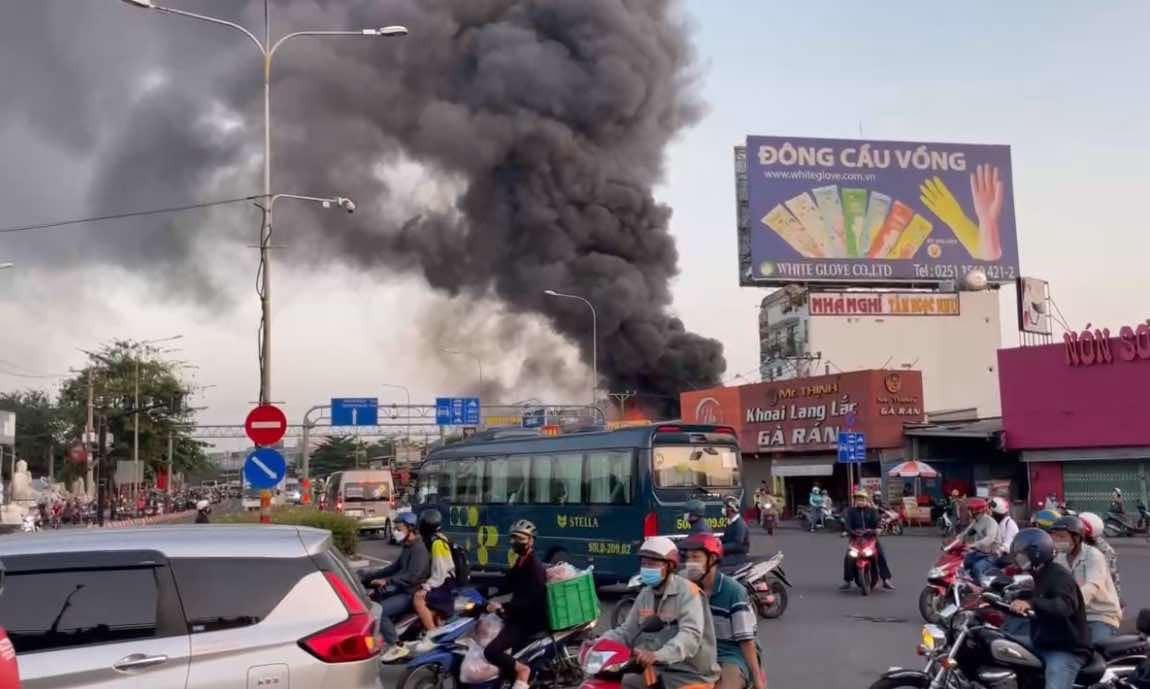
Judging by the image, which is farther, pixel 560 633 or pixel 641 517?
pixel 641 517

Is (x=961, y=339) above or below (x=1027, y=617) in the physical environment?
above

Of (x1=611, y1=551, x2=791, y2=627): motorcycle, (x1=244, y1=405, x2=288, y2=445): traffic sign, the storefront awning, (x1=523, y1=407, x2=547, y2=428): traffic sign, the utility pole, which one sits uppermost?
the utility pole

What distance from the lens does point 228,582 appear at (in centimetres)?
484

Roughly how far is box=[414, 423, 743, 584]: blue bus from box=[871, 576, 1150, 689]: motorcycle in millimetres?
8756

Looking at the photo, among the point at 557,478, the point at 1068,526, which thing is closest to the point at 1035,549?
the point at 1068,526

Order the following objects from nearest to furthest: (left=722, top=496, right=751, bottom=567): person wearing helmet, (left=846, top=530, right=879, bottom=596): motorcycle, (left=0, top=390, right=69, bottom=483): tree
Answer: (left=722, top=496, right=751, bottom=567): person wearing helmet < (left=846, top=530, right=879, bottom=596): motorcycle < (left=0, top=390, right=69, bottom=483): tree

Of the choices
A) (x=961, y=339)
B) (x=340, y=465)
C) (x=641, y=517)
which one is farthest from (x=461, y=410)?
(x=340, y=465)

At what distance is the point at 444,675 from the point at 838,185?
4312 centimetres

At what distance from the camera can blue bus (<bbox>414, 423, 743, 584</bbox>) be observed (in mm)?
15086

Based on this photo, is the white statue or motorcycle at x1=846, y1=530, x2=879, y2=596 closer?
motorcycle at x1=846, y1=530, x2=879, y2=596

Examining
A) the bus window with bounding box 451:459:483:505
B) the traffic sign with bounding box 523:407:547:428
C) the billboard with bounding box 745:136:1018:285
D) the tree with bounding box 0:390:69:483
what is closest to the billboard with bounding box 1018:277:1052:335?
the billboard with bounding box 745:136:1018:285

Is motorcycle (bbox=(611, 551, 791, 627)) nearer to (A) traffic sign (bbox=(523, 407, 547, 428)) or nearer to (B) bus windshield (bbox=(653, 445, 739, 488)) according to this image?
(B) bus windshield (bbox=(653, 445, 739, 488))

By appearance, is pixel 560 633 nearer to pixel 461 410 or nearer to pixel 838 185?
pixel 461 410

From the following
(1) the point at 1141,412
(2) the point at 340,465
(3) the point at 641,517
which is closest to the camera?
(3) the point at 641,517
